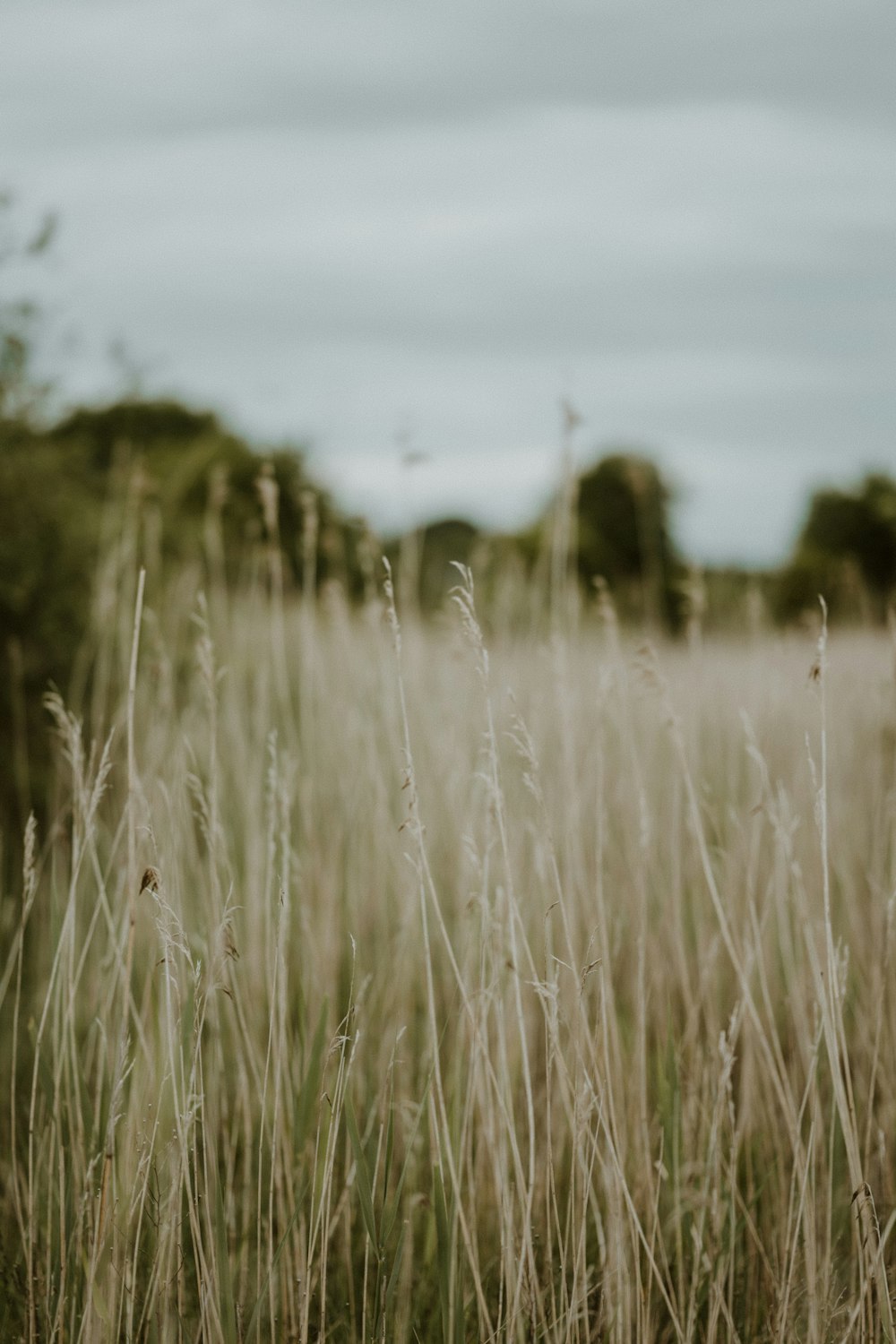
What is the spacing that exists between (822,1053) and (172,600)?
360 centimetres

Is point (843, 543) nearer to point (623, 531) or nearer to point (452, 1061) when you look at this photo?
point (623, 531)

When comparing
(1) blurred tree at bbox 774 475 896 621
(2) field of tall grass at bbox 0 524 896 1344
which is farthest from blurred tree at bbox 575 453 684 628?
(2) field of tall grass at bbox 0 524 896 1344

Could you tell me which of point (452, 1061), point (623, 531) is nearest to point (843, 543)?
point (623, 531)

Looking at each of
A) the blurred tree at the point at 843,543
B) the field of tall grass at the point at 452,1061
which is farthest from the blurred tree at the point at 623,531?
the field of tall grass at the point at 452,1061

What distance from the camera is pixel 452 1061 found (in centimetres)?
193

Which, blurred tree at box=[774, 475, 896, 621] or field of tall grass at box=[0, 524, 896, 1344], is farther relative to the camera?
blurred tree at box=[774, 475, 896, 621]

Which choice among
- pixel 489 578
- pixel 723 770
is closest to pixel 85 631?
pixel 723 770

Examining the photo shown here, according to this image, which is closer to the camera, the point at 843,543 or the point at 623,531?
the point at 623,531

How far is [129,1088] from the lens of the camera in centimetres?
183

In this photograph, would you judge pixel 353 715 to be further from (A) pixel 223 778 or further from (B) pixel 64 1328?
(B) pixel 64 1328

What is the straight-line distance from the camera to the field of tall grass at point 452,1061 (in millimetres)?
1266

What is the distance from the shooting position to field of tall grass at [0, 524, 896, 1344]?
127 cm

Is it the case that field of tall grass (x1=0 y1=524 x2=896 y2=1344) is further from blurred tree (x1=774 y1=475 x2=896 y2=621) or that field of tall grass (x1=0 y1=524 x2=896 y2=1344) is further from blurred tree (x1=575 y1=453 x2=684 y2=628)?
blurred tree (x1=774 y1=475 x2=896 y2=621)

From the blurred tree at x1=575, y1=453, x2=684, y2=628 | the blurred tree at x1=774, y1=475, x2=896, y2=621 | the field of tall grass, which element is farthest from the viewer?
the blurred tree at x1=774, y1=475, x2=896, y2=621
